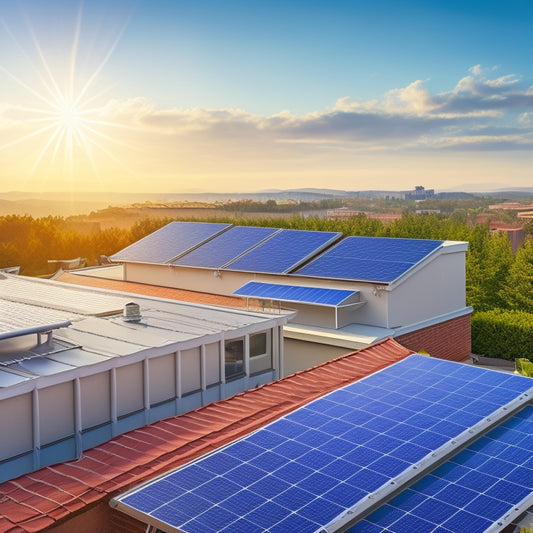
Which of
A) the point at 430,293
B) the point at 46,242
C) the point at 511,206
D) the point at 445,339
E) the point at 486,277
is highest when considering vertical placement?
the point at 511,206

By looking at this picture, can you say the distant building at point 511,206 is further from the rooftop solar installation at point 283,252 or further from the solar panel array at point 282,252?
the rooftop solar installation at point 283,252

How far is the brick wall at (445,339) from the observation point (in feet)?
79.1

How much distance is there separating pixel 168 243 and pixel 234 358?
55.1 ft

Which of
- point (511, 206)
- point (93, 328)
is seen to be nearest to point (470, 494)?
point (93, 328)

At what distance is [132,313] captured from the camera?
16719 millimetres

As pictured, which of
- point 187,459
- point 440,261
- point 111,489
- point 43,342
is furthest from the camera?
point 440,261

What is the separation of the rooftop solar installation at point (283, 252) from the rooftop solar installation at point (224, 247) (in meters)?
0.68

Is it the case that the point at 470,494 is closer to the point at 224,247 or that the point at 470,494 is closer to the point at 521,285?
the point at 224,247

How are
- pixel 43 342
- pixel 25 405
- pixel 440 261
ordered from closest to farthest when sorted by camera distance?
1. pixel 25 405
2. pixel 43 342
3. pixel 440 261

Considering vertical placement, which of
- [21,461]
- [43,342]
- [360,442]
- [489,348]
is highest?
[43,342]

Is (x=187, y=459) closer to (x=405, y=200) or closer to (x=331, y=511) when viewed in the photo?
(x=331, y=511)

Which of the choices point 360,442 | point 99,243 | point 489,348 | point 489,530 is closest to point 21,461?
point 360,442

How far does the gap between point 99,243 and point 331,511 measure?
56.3 metres

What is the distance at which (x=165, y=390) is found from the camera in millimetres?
14422
